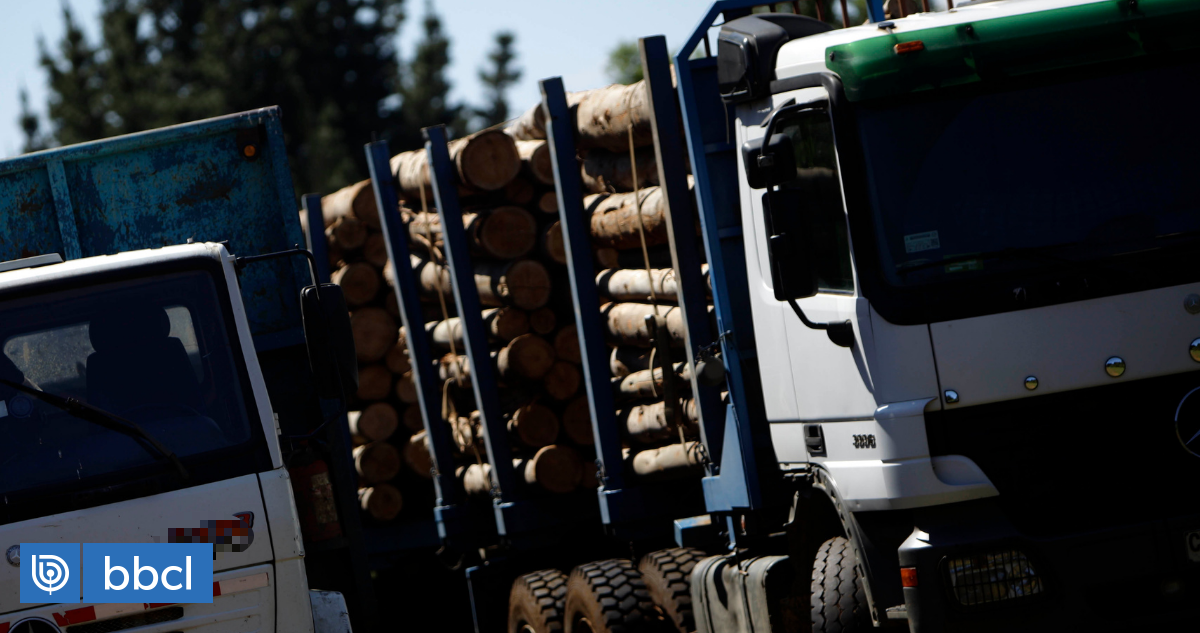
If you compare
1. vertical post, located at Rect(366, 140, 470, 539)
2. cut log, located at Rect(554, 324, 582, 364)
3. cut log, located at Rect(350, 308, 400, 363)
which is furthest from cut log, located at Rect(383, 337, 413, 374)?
cut log, located at Rect(554, 324, 582, 364)

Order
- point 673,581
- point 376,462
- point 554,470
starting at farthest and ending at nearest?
1. point 376,462
2. point 554,470
3. point 673,581

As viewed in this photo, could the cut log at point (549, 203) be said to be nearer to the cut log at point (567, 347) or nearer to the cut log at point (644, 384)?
the cut log at point (567, 347)

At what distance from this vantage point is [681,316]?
661 cm

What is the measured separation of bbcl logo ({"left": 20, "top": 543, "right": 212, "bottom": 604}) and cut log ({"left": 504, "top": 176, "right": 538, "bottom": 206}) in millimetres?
4486

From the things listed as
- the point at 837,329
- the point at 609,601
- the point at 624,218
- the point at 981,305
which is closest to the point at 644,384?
the point at 624,218

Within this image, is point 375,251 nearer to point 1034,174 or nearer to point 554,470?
point 554,470

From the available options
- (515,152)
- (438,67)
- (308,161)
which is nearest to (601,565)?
(515,152)

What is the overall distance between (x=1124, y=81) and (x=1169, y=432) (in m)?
1.30

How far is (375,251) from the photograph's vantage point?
35.7ft

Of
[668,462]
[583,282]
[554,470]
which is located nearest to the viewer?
[668,462]

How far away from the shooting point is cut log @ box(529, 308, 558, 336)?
28.6ft

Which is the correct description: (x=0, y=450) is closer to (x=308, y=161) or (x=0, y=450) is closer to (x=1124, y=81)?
(x=1124, y=81)

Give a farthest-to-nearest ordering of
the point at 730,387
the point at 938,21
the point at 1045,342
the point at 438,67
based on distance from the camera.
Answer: the point at 438,67 → the point at 730,387 → the point at 938,21 → the point at 1045,342

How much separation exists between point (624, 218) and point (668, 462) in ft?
4.55
